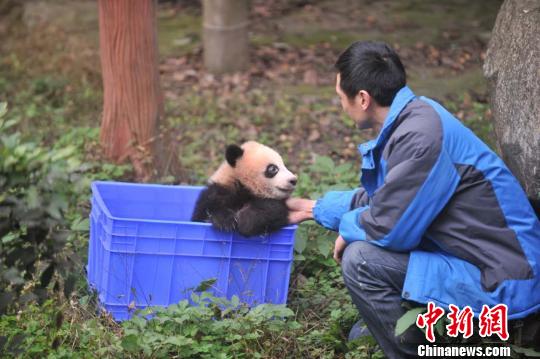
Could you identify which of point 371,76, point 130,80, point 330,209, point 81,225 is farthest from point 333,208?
point 130,80

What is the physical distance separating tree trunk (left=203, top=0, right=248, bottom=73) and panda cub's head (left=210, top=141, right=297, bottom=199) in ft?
12.6

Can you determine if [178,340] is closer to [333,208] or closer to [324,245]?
[333,208]

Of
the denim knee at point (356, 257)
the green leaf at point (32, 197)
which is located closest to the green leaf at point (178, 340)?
the denim knee at point (356, 257)

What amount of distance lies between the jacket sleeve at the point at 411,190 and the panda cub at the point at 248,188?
29.8 inches

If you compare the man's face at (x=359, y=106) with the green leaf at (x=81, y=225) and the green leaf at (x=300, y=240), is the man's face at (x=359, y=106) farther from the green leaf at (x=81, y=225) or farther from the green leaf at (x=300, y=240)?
the green leaf at (x=81, y=225)

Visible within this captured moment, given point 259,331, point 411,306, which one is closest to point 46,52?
point 259,331

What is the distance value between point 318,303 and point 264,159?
0.81m

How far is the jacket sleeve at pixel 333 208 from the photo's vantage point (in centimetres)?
403

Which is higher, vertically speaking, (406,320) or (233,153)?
(233,153)

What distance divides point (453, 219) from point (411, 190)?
263mm

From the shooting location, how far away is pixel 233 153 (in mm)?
4340

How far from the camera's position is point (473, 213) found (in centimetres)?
346

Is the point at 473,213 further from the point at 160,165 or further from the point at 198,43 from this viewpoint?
the point at 198,43

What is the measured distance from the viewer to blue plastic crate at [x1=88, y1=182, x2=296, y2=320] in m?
3.99
